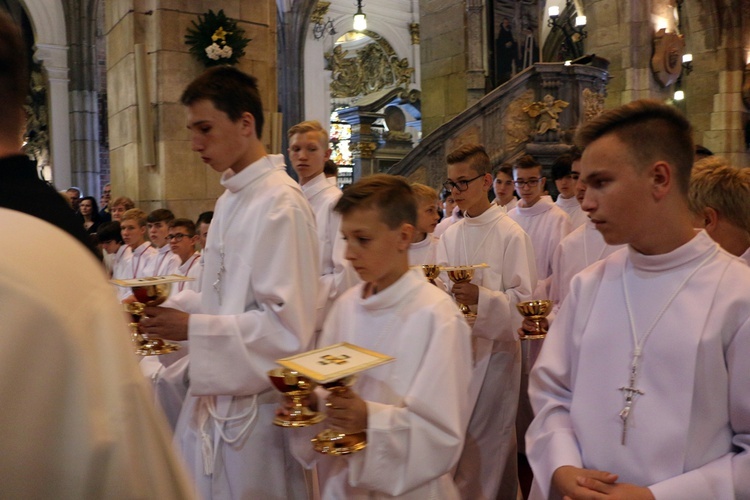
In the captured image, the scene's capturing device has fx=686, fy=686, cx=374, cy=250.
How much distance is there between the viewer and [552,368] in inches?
82.4

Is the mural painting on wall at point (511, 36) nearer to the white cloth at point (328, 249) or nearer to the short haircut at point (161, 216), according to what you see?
the short haircut at point (161, 216)

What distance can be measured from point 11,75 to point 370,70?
2462 cm

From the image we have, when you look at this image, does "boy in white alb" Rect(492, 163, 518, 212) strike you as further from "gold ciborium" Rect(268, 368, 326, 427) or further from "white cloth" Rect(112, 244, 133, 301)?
"gold ciborium" Rect(268, 368, 326, 427)

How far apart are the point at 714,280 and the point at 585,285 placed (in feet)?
1.23

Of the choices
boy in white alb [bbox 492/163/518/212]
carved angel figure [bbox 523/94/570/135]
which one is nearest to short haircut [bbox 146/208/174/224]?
boy in white alb [bbox 492/163/518/212]

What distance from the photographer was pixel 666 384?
70.5 inches

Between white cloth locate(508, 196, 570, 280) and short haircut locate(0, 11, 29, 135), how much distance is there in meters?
4.86

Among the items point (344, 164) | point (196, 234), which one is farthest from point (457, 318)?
point (344, 164)

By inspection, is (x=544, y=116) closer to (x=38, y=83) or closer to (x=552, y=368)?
(x=552, y=368)

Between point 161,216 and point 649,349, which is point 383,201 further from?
point 161,216

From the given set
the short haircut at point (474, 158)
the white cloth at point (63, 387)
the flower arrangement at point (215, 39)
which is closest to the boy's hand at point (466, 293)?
the short haircut at point (474, 158)

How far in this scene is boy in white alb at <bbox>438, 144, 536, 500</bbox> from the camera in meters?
3.88

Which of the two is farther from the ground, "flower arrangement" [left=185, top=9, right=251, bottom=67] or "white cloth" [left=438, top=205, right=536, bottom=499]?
"flower arrangement" [left=185, top=9, right=251, bottom=67]

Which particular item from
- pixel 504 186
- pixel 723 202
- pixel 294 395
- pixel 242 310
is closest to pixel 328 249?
pixel 242 310
